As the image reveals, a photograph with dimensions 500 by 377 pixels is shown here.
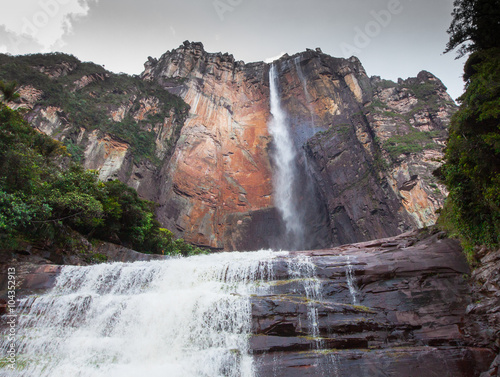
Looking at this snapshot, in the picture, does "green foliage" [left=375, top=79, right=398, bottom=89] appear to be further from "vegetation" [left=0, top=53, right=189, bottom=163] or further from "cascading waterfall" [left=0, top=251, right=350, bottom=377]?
"cascading waterfall" [left=0, top=251, right=350, bottom=377]

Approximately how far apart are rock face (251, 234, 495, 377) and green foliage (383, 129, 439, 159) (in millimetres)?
15081

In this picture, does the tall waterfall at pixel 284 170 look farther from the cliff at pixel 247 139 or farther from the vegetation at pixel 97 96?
the vegetation at pixel 97 96

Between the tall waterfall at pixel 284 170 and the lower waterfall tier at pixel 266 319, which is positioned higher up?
the tall waterfall at pixel 284 170

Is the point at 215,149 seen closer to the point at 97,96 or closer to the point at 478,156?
the point at 97,96

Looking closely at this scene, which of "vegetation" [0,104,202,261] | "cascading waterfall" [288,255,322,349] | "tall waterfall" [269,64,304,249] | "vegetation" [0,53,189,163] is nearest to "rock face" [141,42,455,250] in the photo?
"tall waterfall" [269,64,304,249]

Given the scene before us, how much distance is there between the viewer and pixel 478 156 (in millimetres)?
8078

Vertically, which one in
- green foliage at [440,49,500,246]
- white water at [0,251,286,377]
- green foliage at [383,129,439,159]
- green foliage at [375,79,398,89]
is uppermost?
green foliage at [375,79,398,89]

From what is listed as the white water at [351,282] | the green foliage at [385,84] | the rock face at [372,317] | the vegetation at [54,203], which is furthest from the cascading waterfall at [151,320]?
the green foliage at [385,84]

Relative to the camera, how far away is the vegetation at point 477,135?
7930mm

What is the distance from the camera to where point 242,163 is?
36156 millimetres

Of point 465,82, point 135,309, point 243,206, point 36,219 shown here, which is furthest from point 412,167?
point 36,219

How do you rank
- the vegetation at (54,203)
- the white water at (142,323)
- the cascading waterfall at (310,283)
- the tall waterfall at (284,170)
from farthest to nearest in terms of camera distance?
the tall waterfall at (284,170), the vegetation at (54,203), the cascading waterfall at (310,283), the white water at (142,323)

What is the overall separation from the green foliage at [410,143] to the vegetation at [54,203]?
19753 mm

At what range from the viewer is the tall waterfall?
30.9m
